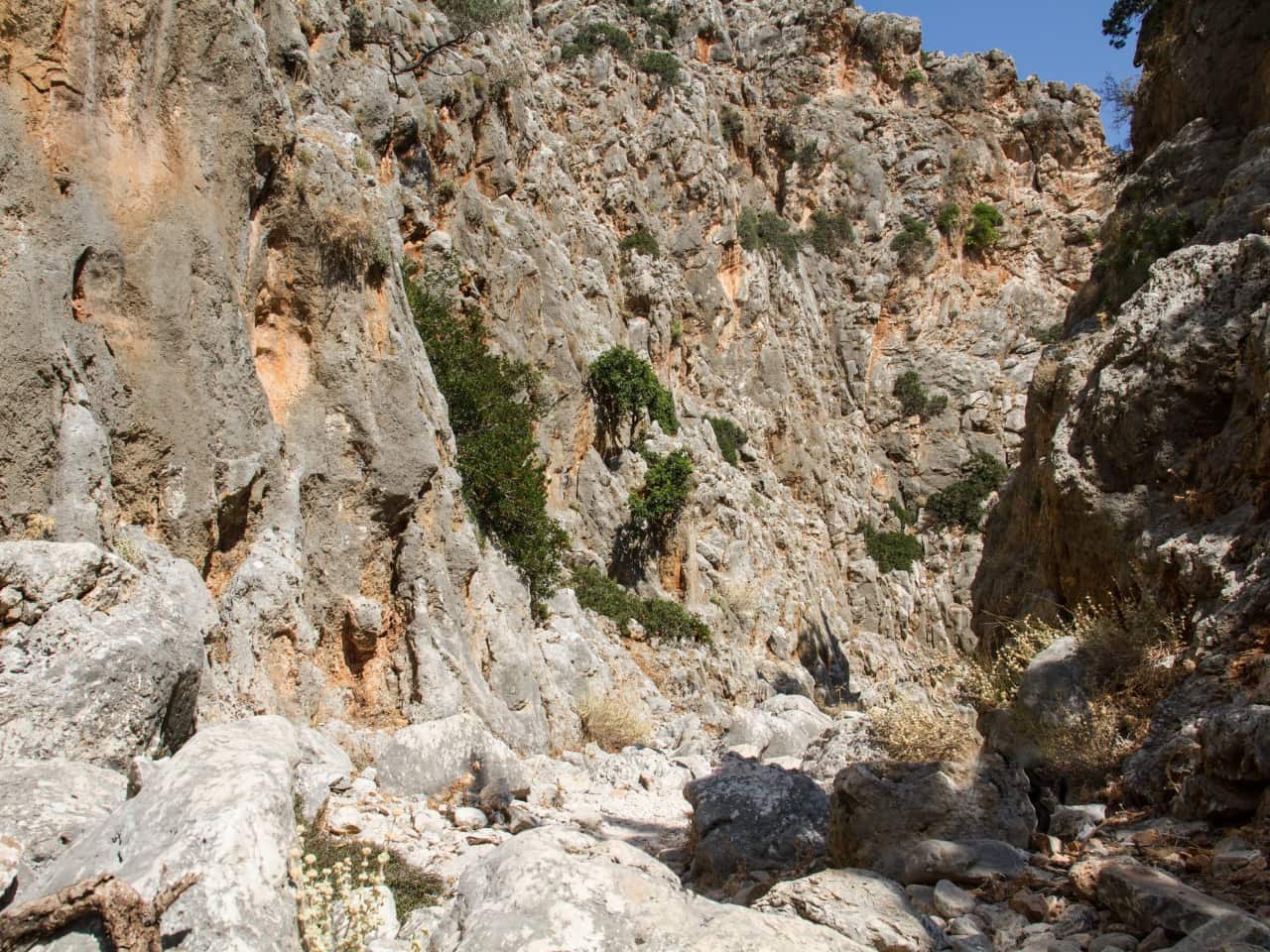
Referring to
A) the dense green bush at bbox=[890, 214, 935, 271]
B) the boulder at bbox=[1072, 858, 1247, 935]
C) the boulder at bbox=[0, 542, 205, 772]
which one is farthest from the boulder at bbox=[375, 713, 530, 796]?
the dense green bush at bbox=[890, 214, 935, 271]

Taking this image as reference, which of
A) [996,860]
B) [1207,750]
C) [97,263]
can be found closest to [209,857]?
[996,860]

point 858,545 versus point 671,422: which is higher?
point 671,422

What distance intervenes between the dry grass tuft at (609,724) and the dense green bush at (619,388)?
35.9 feet

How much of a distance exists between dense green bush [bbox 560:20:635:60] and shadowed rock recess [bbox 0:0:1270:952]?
1247cm

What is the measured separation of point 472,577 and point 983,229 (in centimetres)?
3862

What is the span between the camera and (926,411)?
1558 inches

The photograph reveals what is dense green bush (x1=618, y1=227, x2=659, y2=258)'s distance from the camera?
30.9 meters

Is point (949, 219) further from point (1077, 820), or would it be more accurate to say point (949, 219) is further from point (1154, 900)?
point (1154, 900)

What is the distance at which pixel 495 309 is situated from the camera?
20.6m

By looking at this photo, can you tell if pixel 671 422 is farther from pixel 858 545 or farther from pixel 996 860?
pixel 996 860

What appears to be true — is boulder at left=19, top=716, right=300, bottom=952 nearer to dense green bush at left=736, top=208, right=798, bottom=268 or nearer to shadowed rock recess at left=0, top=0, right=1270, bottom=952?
A: shadowed rock recess at left=0, top=0, right=1270, bottom=952

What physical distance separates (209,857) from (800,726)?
12.1 metres

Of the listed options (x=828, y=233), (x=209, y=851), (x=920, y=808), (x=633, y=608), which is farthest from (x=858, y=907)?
(x=828, y=233)

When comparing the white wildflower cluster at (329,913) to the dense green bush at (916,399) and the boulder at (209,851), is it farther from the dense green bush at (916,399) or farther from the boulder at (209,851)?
the dense green bush at (916,399)
